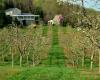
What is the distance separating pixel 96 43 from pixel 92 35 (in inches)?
26.7

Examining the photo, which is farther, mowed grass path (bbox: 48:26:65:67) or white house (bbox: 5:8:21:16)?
white house (bbox: 5:8:21:16)

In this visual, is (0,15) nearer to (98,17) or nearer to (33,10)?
(33,10)

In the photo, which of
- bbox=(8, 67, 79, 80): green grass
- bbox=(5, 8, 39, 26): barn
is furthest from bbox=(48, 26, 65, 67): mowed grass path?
bbox=(5, 8, 39, 26): barn

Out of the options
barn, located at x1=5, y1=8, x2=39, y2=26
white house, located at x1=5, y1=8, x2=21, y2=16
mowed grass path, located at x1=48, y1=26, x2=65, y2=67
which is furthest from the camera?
white house, located at x1=5, y1=8, x2=21, y2=16

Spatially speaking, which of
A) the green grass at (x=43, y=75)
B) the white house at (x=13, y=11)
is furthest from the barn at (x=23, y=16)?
the green grass at (x=43, y=75)

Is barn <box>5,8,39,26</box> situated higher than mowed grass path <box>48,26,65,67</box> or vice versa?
barn <box>5,8,39,26</box>

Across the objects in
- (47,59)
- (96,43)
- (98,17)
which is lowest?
(47,59)

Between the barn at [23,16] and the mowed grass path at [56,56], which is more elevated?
the barn at [23,16]

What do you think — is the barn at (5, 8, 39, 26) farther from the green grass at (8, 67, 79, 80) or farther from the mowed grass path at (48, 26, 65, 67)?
the green grass at (8, 67, 79, 80)

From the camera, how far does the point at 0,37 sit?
58.6 meters

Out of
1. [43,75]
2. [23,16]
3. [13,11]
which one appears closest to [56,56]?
[43,75]

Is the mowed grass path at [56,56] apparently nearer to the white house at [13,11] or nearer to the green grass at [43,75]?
the green grass at [43,75]

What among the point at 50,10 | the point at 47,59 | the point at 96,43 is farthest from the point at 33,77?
the point at 50,10

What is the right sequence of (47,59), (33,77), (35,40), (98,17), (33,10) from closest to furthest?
(98,17), (33,77), (35,40), (47,59), (33,10)
